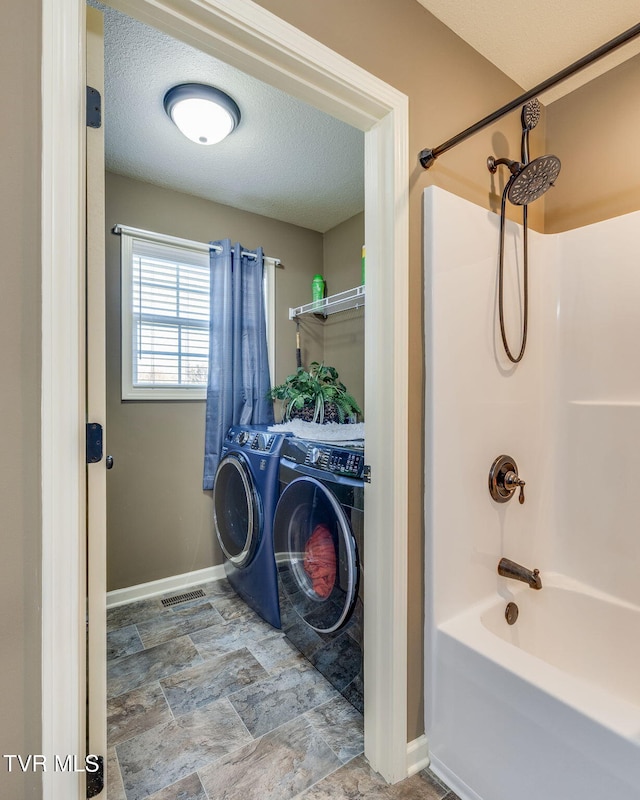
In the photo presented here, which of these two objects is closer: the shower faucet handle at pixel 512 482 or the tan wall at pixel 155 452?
the shower faucet handle at pixel 512 482

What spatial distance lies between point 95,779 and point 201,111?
2.24m

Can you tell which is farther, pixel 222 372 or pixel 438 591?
pixel 222 372

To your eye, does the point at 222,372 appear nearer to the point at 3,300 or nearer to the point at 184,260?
the point at 184,260

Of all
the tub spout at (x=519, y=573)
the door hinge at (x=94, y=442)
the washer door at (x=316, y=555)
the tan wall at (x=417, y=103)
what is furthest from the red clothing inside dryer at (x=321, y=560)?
the door hinge at (x=94, y=442)

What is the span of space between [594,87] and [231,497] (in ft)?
8.62

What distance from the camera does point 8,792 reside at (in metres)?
0.73

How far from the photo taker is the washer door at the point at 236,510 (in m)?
2.03

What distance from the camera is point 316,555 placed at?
1.64 m

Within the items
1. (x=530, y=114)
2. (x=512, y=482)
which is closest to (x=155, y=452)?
(x=512, y=482)

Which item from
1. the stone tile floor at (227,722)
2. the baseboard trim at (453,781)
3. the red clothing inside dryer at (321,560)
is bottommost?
the stone tile floor at (227,722)

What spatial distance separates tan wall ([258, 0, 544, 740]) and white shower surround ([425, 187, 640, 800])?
0.14 feet

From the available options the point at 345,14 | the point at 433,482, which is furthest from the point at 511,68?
the point at 433,482

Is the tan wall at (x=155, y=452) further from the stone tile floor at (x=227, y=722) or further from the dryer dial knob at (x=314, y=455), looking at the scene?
the dryer dial knob at (x=314, y=455)

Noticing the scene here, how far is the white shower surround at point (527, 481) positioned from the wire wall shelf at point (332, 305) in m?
1.03
